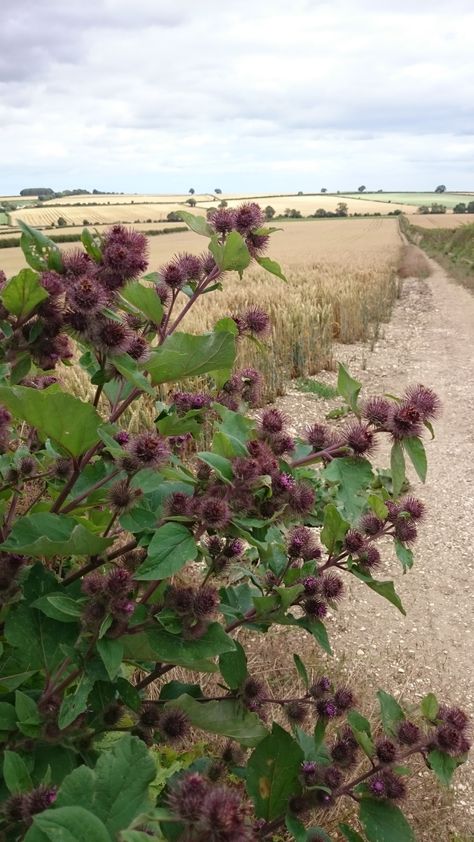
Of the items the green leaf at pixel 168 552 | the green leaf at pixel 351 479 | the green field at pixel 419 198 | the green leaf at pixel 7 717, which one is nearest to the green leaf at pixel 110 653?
the green leaf at pixel 168 552

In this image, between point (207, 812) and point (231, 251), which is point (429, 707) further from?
point (231, 251)

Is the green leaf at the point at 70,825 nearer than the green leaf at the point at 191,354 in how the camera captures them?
Yes

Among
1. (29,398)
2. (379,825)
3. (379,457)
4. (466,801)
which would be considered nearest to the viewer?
(29,398)

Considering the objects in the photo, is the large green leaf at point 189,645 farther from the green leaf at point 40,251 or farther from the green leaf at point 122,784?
the green leaf at point 40,251

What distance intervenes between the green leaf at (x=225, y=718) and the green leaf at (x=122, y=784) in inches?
18.7

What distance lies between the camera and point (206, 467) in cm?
142

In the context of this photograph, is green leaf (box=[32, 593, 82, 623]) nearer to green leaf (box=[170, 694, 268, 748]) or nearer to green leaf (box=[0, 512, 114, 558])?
green leaf (box=[0, 512, 114, 558])

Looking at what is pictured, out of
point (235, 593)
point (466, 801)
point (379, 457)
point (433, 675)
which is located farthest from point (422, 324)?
point (235, 593)

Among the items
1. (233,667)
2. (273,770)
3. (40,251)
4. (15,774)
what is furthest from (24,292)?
(273,770)

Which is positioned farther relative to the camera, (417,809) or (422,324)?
(422,324)

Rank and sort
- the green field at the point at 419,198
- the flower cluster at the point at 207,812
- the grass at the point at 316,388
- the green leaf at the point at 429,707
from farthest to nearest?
1. the green field at the point at 419,198
2. the grass at the point at 316,388
3. the green leaf at the point at 429,707
4. the flower cluster at the point at 207,812

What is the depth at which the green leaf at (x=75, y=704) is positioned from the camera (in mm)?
1176

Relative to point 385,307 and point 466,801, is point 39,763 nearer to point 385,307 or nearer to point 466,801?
point 466,801

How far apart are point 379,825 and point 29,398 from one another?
1279 millimetres
